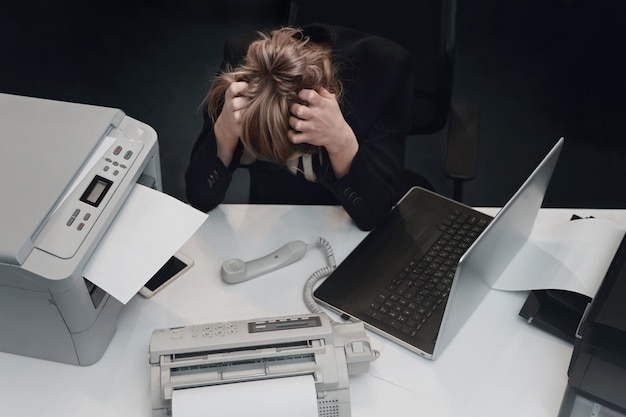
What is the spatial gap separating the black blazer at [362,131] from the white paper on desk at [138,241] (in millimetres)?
261

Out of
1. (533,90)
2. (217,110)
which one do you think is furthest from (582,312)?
(533,90)

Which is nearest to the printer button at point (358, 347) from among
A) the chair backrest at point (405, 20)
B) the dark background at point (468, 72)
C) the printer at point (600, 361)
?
the printer at point (600, 361)

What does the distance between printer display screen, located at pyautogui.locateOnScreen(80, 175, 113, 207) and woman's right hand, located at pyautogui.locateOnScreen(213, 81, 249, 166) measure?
10.1 inches

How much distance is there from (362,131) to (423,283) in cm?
37

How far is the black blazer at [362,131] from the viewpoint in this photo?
1.41m

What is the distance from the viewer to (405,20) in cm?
166

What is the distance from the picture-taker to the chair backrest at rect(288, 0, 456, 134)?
5.41ft

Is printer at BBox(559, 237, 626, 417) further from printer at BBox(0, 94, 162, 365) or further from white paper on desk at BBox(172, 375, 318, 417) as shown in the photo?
printer at BBox(0, 94, 162, 365)

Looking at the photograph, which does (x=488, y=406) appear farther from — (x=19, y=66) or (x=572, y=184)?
(x=19, y=66)

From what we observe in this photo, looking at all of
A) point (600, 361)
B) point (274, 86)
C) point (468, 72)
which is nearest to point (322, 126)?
point (274, 86)

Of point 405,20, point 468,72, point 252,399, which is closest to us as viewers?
point 252,399

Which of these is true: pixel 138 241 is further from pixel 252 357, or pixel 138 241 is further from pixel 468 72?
pixel 468 72

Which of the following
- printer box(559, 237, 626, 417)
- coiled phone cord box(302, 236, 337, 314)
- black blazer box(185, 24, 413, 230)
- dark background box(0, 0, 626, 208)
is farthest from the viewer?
dark background box(0, 0, 626, 208)

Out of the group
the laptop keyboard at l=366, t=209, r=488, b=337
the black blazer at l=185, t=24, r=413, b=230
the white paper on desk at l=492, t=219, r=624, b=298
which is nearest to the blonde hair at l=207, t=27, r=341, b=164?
the black blazer at l=185, t=24, r=413, b=230
